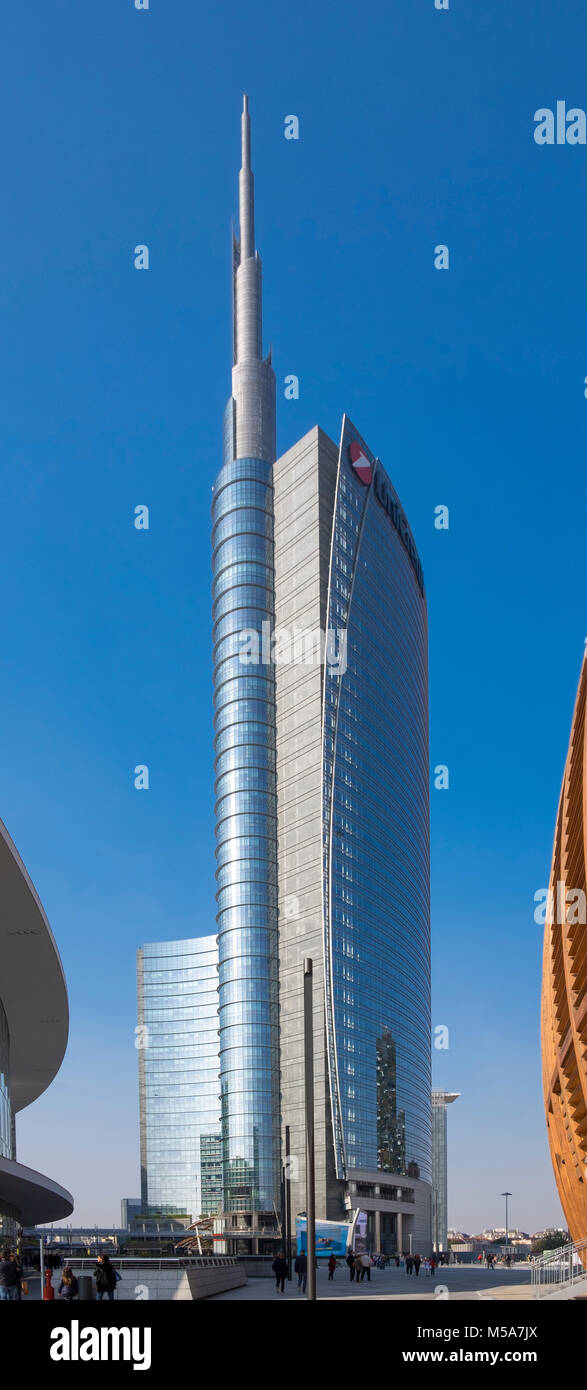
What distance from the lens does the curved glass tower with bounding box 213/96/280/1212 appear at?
123438mm

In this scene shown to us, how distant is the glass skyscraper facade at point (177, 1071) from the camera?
16662cm

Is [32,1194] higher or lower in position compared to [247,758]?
lower

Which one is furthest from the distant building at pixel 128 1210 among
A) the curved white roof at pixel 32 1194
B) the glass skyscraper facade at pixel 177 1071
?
the curved white roof at pixel 32 1194

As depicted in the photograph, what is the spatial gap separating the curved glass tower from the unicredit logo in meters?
12.8

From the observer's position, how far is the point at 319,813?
12656cm

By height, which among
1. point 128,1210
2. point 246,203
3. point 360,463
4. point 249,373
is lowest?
point 128,1210

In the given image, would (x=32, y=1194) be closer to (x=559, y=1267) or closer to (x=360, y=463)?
(x=559, y=1267)

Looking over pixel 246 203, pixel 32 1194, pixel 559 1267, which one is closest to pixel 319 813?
pixel 246 203

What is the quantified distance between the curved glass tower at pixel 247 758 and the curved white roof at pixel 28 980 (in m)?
58.1

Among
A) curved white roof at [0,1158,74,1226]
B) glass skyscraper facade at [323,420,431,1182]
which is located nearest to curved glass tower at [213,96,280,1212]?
glass skyscraper facade at [323,420,431,1182]

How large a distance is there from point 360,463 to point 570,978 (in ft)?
352

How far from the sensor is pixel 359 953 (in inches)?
4710

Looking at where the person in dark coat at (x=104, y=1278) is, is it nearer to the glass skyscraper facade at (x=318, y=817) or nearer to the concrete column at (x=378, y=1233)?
the glass skyscraper facade at (x=318, y=817)

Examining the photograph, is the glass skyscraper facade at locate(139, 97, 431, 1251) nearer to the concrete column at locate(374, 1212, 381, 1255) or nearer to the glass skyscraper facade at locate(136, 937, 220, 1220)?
the concrete column at locate(374, 1212, 381, 1255)
